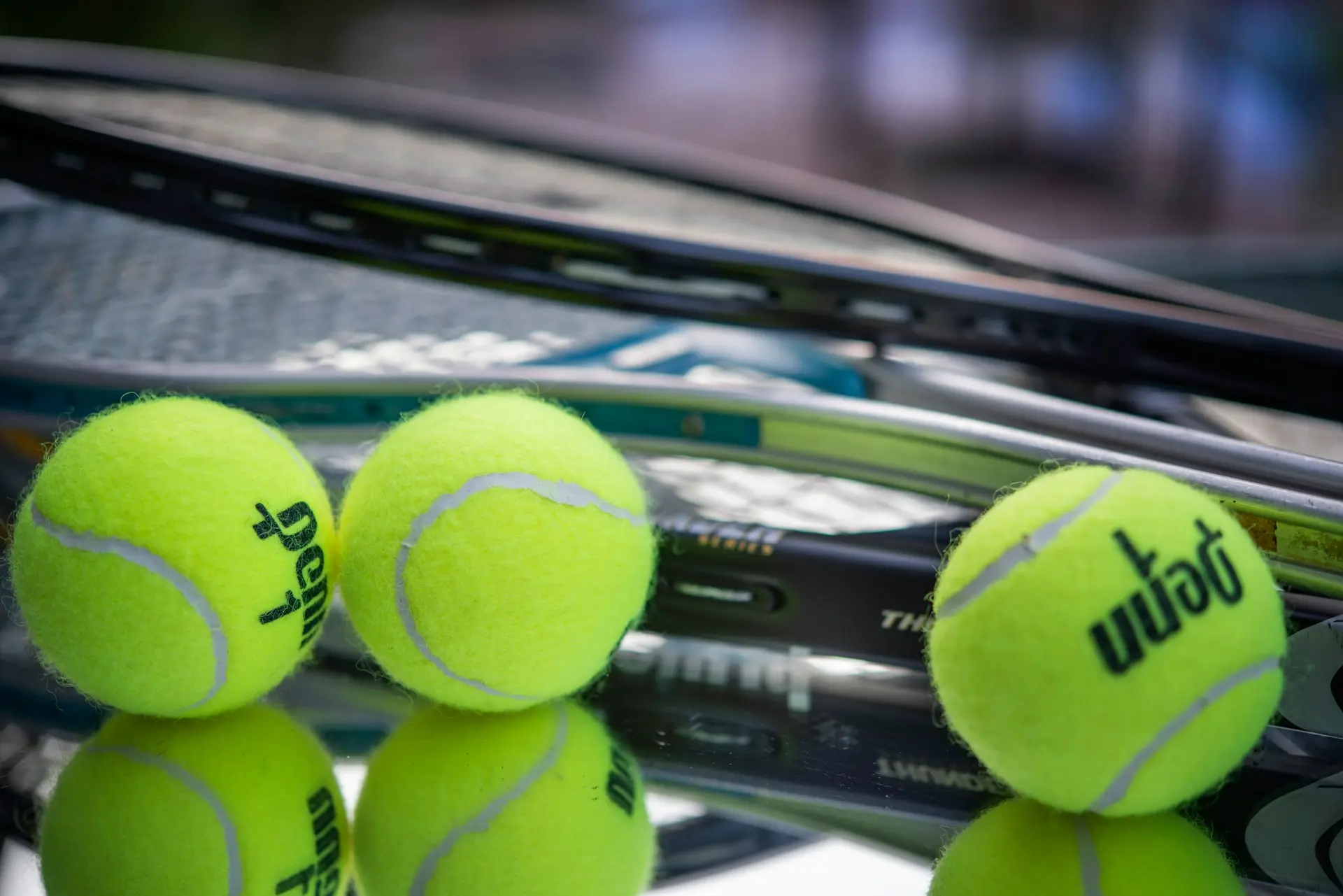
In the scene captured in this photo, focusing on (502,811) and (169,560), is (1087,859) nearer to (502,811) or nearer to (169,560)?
(502,811)

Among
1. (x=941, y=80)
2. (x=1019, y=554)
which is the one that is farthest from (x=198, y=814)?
(x=941, y=80)

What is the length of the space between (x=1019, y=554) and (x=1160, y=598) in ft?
0.22

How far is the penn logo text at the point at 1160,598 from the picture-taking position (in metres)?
0.63

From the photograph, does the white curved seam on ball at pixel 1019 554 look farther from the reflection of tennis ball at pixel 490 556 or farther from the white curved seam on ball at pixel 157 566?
the white curved seam on ball at pixel 157 566

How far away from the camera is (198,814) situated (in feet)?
2.35

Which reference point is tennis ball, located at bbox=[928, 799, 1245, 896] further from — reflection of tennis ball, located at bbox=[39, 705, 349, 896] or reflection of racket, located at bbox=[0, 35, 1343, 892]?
reflection of tennis ball, located at bbox=[39, 705, 349, 896]

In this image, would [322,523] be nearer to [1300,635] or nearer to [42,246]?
[1300,635]

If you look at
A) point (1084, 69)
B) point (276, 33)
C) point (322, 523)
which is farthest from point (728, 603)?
point (1084, 69)

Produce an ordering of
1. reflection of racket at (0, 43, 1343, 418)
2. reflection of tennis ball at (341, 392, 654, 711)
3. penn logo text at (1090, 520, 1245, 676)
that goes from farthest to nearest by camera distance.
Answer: reflection of racket at (0, 43, 1343, 418)
reflection of tennis ball at (341, 392, 654, 711)
penn logo text at (1090, 520, 1245, 676)

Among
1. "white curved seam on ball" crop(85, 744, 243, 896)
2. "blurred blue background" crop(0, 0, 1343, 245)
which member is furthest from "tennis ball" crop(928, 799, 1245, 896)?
"blurred blue background" crop(0, 0, 1343, 245)

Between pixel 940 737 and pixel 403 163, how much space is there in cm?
117

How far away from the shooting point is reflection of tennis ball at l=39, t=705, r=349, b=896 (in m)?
0.67

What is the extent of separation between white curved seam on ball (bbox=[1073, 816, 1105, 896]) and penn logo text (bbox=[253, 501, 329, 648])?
0.41 m

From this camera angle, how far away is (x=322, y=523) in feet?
2.57
